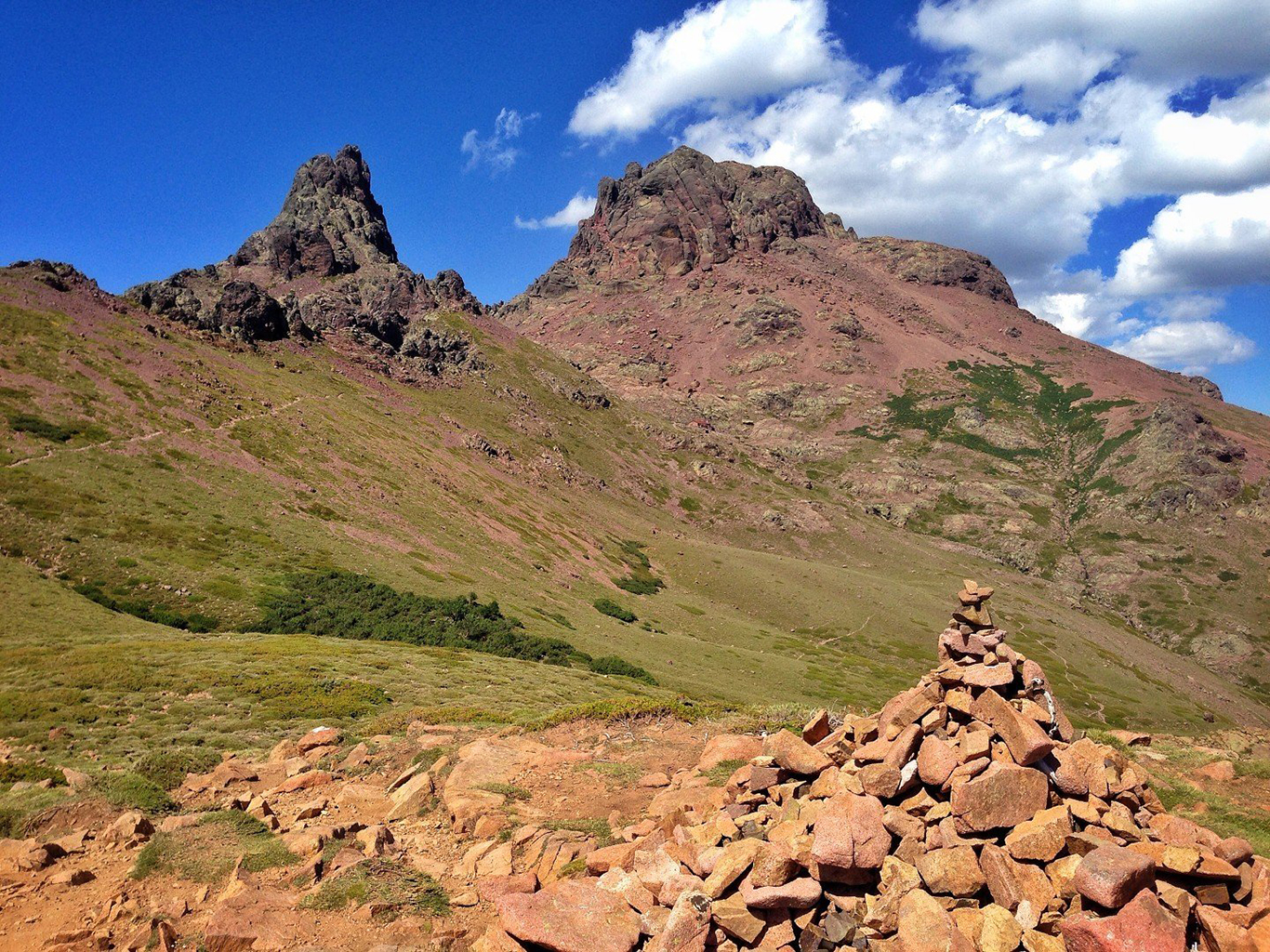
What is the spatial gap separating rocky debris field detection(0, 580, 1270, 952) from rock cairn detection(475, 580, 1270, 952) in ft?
0.13

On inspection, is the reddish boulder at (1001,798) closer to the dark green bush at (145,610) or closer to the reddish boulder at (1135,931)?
the reddish boulder at (1135,931)

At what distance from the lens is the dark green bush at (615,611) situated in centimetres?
7881

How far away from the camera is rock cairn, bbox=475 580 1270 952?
9.93 meters

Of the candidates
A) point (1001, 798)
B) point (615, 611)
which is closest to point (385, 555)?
point (615, 611)

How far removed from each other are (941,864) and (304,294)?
200m

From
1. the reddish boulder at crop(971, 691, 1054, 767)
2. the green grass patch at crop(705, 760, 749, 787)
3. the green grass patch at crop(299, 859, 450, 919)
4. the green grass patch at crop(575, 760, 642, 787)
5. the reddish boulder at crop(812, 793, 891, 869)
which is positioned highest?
the reddish boulder at crop(971, 691, 1054, 767)

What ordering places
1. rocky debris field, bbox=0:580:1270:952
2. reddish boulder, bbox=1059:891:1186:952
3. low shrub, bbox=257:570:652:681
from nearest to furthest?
reddish boulder, bbox=1059:891:1186:952
rocky debris field, bbox=0:580:1270:952
low shrub, bbox=257:570:652:681

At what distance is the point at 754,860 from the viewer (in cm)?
1212

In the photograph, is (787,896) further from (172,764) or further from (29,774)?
(29,774)

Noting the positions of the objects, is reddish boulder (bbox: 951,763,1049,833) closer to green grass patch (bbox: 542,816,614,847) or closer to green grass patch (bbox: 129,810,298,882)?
green grass patch (bbox: 542,816,614,847)

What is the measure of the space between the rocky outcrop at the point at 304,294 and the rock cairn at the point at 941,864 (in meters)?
118

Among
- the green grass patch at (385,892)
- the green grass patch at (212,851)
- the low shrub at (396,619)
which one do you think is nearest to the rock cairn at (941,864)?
the green grass patch at (385,892)

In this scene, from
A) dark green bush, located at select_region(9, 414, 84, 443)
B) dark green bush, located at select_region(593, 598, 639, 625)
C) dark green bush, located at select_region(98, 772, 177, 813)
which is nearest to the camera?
dark green bush, located at select_region(98, 772, 177, 813)

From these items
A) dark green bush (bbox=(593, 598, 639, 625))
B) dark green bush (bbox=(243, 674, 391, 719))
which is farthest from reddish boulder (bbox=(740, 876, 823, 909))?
dark green bush (bbox=(593, 598, 639, 625))
